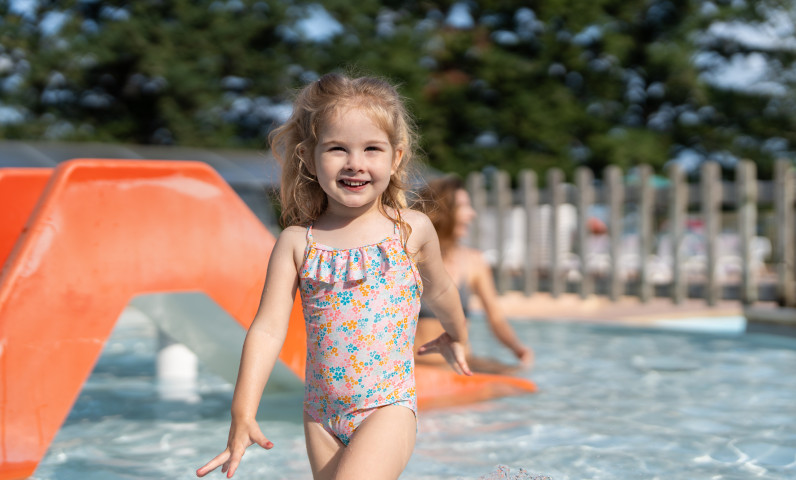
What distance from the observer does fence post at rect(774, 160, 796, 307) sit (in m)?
8.54

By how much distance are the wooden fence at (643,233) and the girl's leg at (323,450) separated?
25.6 feet

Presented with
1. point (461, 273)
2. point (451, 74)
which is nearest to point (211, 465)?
point (461, 273)

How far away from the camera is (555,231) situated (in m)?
11.0

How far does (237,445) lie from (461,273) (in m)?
3.63

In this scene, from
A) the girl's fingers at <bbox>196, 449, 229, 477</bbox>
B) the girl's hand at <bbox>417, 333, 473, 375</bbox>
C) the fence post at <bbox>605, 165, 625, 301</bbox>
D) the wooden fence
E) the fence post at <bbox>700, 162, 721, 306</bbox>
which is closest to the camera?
the girl's fingers at <bbox>196, 449, 229, 477</bbox>

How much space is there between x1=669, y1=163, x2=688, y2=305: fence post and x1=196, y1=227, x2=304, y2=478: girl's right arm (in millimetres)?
8367

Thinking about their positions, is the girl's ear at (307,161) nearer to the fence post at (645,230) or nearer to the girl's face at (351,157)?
the girl's face at (351,157)

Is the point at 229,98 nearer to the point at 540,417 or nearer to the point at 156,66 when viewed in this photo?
the point at 156,66

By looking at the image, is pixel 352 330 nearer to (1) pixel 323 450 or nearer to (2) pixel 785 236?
(1) pixel 323 450

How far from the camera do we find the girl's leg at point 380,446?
1866 millimetres

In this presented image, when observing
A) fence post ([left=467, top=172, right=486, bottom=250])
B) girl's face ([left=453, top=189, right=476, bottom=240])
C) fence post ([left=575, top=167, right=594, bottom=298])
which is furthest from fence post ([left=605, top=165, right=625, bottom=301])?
girl's face ([left=453, top=189, right=476, bottom=240])

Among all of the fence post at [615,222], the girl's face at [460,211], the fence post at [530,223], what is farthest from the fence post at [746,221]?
the girl's face at [460,211]

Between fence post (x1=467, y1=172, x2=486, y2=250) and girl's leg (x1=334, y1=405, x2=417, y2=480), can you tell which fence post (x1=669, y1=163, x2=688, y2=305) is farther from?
girl's leg (x1=334, y1=405, x2=417, y2=480)

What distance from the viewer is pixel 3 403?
2.63 metres
